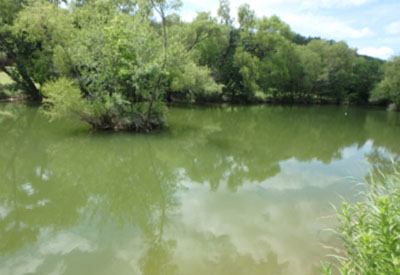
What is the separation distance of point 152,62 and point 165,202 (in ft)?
29.1

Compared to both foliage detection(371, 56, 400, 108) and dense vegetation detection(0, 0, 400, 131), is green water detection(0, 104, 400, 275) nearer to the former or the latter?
dense vegetation detection(0, 0, 400, 131)

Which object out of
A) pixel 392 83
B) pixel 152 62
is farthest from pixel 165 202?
pixel 392 83

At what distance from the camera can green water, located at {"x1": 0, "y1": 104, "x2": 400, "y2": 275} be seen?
185 inches

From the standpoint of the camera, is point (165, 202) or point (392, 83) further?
point (392, 83)

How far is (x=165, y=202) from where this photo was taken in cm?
699

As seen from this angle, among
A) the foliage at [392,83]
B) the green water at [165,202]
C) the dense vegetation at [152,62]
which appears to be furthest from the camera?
the foliage at [392,83]

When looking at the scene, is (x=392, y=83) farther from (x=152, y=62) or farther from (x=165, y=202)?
(x=165, y=202)

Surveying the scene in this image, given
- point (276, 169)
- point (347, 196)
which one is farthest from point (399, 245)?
point (276, 169)

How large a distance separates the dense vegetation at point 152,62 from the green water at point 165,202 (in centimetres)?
232

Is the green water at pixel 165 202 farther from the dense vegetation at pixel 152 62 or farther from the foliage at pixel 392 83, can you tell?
the foliage at pixel 392 83

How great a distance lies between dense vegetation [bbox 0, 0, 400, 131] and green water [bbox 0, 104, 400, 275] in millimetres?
2316

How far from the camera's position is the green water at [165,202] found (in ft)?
15.4

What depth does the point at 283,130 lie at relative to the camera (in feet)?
61.7

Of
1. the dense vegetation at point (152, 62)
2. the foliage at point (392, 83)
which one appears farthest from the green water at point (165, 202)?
the foliage at point (392, 83)
